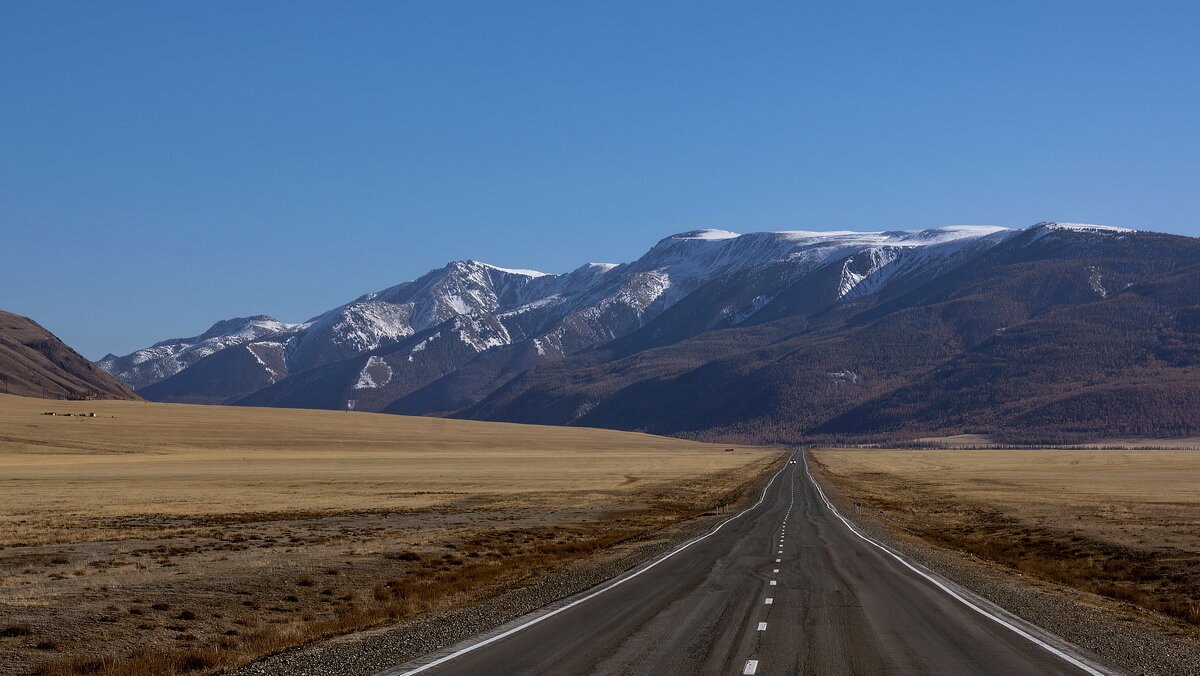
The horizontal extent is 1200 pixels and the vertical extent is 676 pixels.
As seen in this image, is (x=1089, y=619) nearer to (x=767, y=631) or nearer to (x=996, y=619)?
(x=996, y=619)

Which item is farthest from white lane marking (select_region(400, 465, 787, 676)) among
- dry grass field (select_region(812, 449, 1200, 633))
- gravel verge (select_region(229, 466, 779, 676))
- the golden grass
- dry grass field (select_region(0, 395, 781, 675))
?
the golden grass

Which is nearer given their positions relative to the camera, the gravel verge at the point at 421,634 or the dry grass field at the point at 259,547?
the gravel verge at the point at 421,634

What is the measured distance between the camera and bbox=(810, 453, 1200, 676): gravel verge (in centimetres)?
1819

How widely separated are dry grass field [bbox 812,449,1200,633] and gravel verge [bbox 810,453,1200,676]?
110 centimetres

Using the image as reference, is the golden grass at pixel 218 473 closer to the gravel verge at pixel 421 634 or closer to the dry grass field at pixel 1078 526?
the gravel verge at pixel 421 634

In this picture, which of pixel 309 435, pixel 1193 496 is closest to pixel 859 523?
pixel 1193 496

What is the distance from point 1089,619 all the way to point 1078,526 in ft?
94.6

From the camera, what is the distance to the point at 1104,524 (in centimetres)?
4897

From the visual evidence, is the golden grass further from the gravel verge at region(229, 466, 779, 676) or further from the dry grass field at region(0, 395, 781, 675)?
the gravel verge at region(229, 466, 779, 676)

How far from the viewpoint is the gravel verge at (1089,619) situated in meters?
18.2

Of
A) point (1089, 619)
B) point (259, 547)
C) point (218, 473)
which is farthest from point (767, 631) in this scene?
point (218, 473)

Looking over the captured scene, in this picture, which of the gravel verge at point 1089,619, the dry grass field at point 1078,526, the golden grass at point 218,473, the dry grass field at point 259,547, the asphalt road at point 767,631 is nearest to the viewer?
the asphalt road at point 767,631

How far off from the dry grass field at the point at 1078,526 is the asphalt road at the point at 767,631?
21.9ft

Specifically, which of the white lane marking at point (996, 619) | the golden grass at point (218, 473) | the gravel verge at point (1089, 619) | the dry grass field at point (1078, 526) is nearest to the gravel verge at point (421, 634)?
the white lane marking at point (996, 619)
